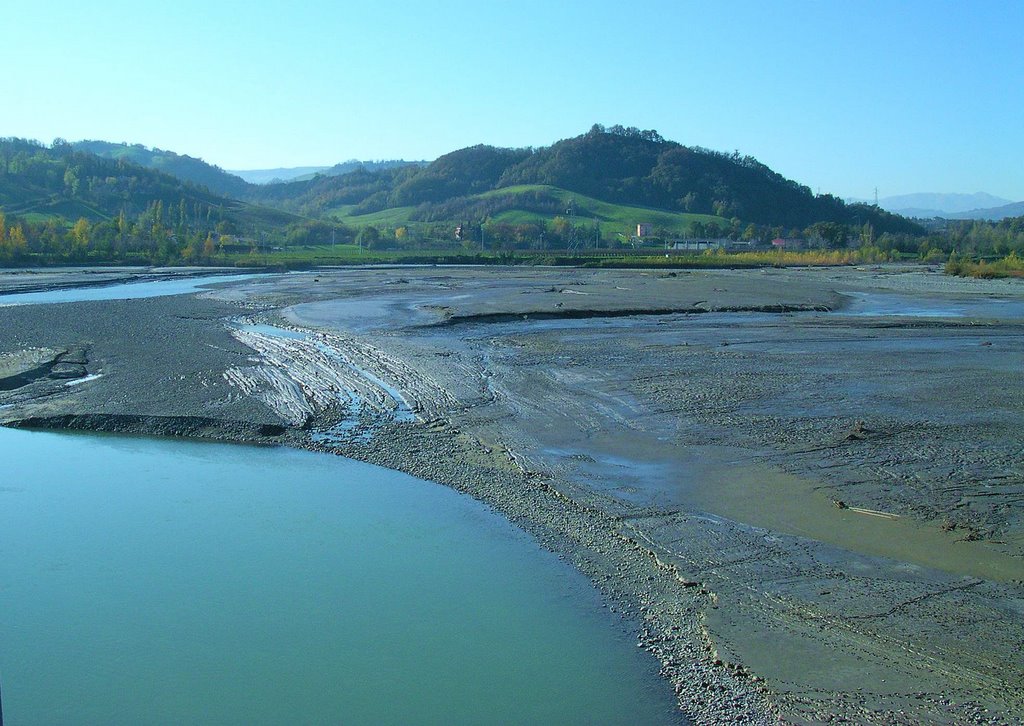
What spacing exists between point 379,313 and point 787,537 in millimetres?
27215

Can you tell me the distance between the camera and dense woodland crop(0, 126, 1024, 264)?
90.5 meters

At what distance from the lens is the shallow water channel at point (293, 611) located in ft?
24.2

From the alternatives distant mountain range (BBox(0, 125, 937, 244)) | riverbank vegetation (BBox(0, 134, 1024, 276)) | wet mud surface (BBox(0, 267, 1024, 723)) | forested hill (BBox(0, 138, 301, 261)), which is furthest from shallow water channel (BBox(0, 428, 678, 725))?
distant mountain range (BBox(0, 125, 937, 244))

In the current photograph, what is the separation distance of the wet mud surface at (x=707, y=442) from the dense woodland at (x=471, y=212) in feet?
192

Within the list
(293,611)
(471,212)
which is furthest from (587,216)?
(293,611)

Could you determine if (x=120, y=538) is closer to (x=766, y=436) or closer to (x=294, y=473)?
(x=294, y=473)

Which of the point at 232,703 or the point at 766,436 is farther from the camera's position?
the point at 766,436

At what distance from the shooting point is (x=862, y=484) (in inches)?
Answer: 476

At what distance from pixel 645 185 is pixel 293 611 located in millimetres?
173489

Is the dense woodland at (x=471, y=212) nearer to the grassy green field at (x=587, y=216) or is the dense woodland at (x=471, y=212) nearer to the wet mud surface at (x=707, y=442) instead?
the grassy green field at (x=587, y=216)

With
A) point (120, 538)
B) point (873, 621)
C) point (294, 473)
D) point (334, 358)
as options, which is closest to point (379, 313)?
point (334, 358)

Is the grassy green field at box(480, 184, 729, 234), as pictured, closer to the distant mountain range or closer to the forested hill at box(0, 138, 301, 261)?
the distant mountain range

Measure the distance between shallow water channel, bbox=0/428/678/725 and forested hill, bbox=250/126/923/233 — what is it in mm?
143440

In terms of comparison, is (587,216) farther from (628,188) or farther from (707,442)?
(707,442)
